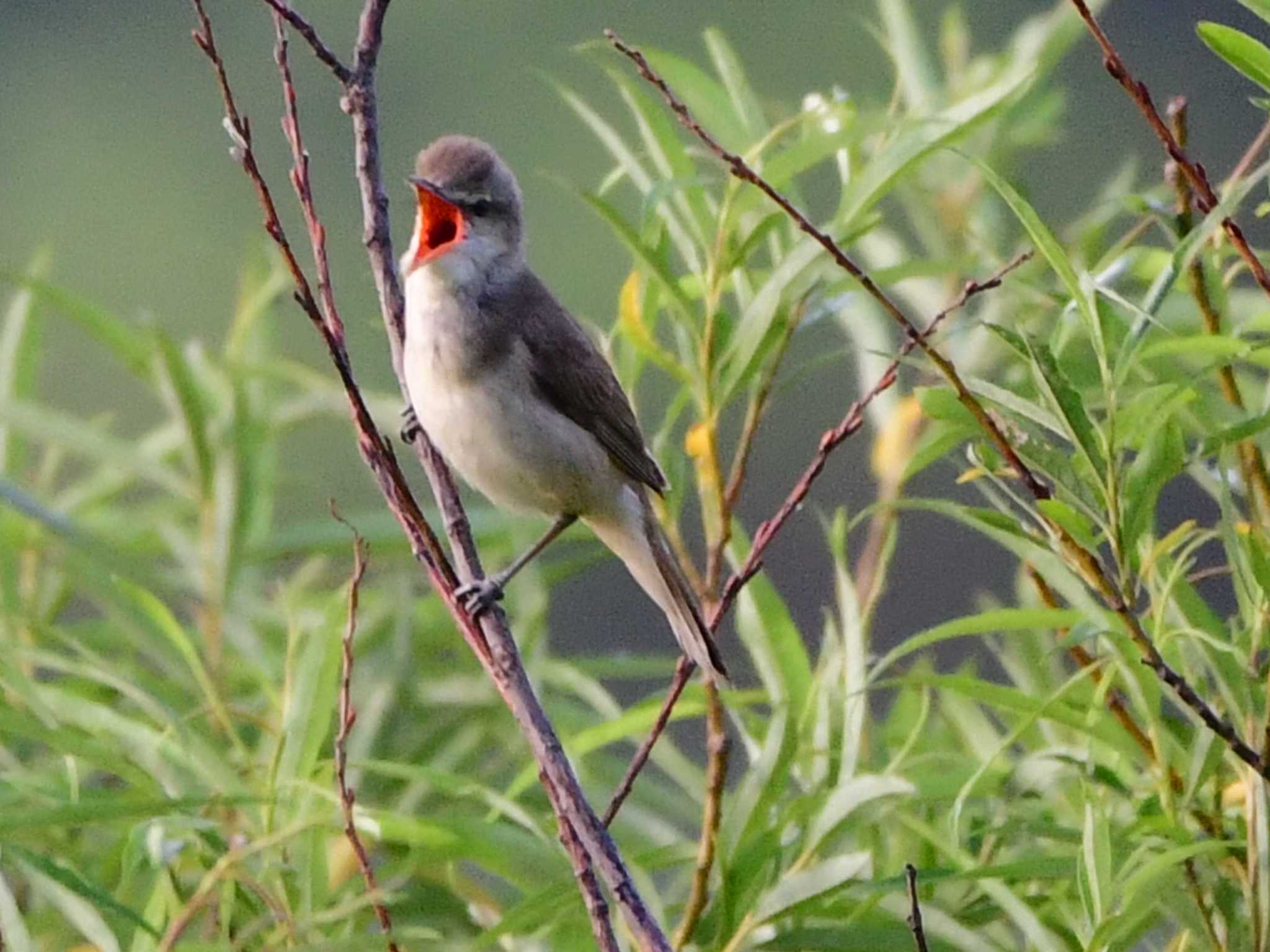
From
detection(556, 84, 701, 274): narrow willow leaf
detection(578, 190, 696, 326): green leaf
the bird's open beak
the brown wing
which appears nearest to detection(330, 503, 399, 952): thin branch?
detection(578, 190, 696, 326): green leaf

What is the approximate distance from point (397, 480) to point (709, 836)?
0.44m

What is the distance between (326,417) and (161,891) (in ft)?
4.43

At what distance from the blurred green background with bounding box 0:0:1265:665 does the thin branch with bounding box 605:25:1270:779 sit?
22.1 feet

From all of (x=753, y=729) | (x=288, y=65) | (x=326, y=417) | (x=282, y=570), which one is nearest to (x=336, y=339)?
(x=288, y=65)

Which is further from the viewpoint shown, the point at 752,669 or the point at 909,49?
the point at 909,49

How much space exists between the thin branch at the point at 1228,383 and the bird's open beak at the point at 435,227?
117 centimetres

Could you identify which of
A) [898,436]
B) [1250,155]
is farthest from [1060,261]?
[898,436]

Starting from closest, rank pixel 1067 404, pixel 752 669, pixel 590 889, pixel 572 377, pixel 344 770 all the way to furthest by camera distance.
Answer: pixel 590 889
pixel 1067 404
pixel 344 770
pixel 752 669
pixel 572 377

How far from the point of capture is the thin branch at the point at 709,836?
178 cm

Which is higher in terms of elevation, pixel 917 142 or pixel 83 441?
pixel 917 142

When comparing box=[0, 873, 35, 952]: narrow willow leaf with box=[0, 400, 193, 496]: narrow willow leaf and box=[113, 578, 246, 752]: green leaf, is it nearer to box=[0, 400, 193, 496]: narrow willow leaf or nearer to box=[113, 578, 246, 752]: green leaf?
box=[113, 578, 246, 752]: green leaf

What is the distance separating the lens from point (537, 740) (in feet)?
4.98

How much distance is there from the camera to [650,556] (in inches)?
Result: 108

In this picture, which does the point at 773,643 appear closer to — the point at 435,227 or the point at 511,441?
the point at 511,441
